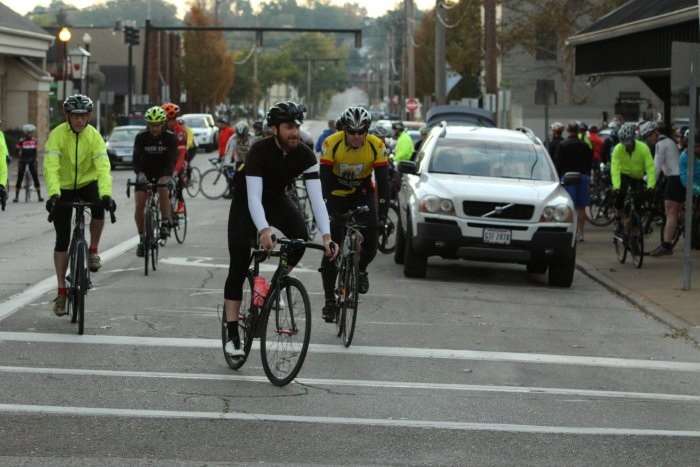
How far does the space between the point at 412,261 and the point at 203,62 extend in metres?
78.6

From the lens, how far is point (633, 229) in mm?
18891

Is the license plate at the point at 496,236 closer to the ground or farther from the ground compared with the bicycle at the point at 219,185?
closer to the ground

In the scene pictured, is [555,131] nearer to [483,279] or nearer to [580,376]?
[483,279]

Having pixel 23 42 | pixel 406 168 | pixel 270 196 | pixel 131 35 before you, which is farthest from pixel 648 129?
pixel 131 35

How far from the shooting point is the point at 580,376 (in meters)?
10.3

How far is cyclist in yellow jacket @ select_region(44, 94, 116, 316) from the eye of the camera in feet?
38.3

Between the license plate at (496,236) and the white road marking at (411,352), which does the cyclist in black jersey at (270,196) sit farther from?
the license plate at (496,236)

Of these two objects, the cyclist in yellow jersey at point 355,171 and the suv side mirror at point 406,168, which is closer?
the cyclist in yellow jersey at point 355,171

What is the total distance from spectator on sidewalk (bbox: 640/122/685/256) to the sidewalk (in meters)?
0.35

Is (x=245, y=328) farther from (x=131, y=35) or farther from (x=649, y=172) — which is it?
(x=131, y=35)

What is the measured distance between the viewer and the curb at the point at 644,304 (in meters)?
13.1

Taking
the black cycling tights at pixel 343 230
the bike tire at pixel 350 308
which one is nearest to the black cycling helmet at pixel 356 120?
the black cycling tights at pixel 343 230

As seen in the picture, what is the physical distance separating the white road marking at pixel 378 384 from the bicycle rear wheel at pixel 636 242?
930 centimetres

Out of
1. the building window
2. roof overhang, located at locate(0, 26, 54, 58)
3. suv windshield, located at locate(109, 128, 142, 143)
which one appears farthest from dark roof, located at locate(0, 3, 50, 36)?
the building window
